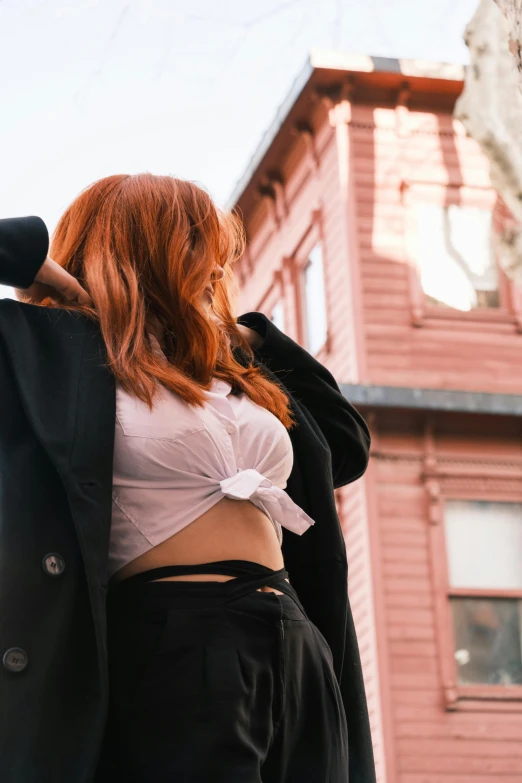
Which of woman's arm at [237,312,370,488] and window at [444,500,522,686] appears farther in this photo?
window at [444,500,522,686]

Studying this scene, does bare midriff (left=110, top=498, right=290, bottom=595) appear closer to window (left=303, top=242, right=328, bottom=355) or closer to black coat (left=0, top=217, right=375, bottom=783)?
black coat (left=0, top=217, right=375, bottom=783)

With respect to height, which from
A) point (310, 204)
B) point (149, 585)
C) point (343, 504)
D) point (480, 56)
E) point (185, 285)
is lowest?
point (149, 585)

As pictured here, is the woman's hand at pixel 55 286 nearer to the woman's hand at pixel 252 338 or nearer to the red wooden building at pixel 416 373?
the woman's hand at pixel 252 338

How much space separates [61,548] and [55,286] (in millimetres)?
558

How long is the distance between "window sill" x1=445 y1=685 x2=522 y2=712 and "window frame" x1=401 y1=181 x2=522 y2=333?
383 cm

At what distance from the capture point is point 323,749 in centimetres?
220

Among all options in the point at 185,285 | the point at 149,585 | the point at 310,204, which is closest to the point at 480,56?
the point at 185,285

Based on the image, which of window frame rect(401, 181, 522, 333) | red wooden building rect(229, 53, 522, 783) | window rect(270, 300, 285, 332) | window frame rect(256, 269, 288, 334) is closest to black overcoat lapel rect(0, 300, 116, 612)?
red wooden building rect(229, 53, 522, 783)

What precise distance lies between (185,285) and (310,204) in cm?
1250

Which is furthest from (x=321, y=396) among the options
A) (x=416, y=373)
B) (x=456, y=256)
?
(x=456, y=256)

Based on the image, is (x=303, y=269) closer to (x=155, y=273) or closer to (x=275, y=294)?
(x=275, y=294)

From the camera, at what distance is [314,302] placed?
1476cm

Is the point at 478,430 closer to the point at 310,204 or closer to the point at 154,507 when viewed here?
the point at 310,204

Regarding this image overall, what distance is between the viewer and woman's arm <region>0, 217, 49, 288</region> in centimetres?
227
